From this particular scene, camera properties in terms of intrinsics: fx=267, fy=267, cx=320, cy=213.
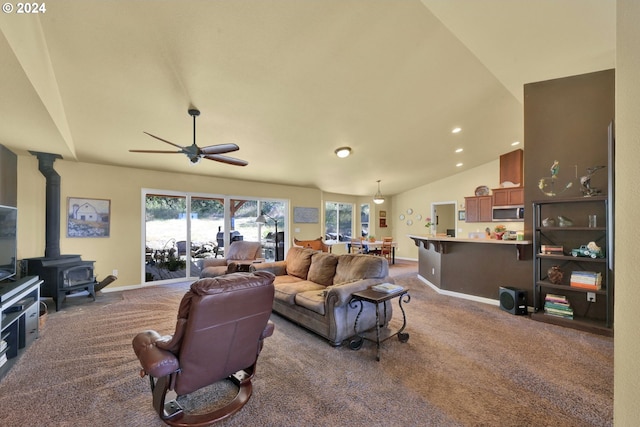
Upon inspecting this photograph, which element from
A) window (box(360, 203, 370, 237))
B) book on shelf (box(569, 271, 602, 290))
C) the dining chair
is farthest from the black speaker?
window (box(360, 203, 370, 237))

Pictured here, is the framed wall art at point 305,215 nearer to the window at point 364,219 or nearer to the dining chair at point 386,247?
the dining chair at point 386,247

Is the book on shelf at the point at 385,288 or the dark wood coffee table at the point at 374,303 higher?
the book on shelf at the point at 385,288

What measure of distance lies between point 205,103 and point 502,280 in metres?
5.16

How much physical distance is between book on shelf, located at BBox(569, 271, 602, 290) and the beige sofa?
95.5 inches

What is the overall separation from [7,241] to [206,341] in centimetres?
311

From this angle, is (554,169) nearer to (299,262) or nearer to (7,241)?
(299,262)

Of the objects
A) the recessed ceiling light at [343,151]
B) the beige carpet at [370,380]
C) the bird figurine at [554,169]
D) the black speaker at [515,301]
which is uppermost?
→ the recessed ceiling light at [343,151]

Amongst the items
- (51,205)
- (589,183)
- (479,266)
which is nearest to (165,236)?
(51,205)

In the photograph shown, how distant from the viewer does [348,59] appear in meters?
3.00

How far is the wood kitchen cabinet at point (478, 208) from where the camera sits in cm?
755

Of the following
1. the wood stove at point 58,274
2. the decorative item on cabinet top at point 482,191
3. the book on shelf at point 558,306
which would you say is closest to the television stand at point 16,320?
the wood stove at point 58,274

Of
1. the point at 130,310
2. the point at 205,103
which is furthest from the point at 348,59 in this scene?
the point at 130,310

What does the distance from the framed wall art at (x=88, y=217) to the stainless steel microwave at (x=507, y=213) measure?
9138 mm

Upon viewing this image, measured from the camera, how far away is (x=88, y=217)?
5.06 metres
